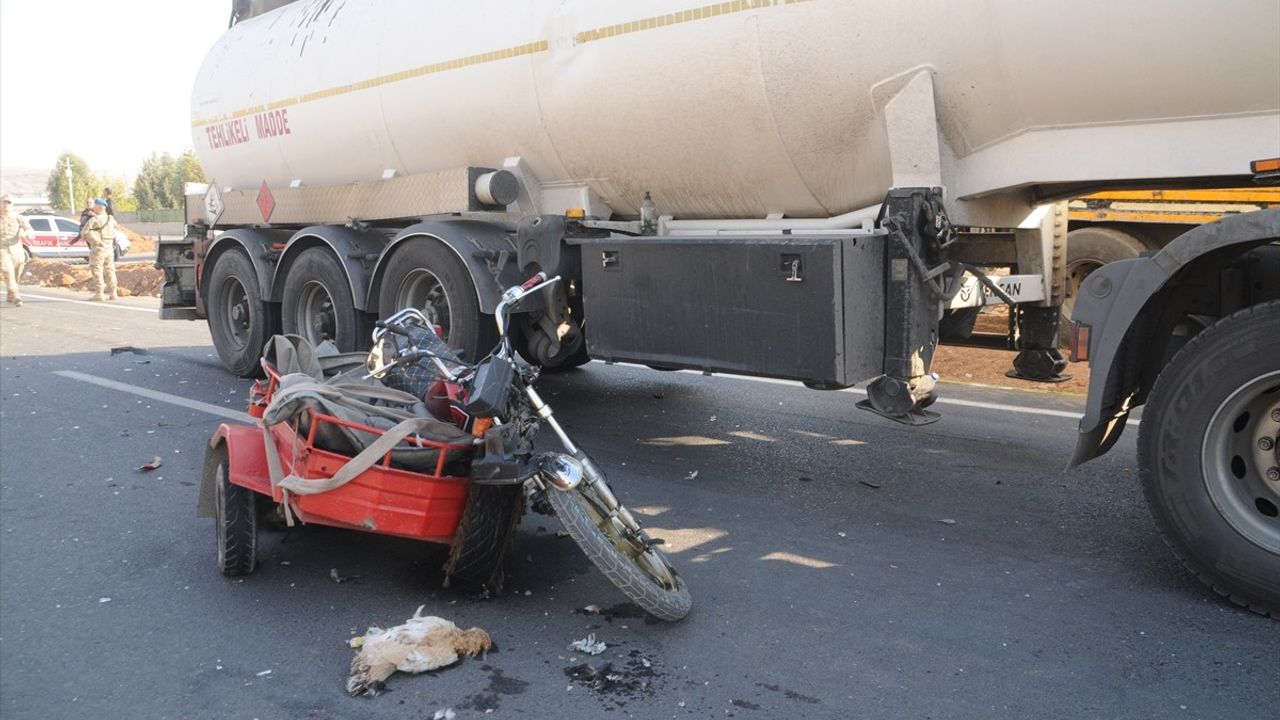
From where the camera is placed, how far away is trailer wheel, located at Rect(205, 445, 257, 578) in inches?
176

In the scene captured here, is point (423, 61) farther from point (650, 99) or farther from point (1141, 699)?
point (1141, 699)

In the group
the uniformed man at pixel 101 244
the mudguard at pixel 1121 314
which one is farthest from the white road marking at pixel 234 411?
the uniformed man at pixel 101 244

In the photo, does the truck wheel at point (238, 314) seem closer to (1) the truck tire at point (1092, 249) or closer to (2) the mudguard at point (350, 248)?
(2) the mudguard at point (350, 248)

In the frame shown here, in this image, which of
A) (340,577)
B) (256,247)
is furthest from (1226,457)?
(256,247)

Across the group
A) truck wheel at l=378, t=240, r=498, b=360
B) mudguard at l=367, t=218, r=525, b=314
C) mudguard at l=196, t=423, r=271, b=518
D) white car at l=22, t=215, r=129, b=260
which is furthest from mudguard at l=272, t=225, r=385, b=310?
white car at l=22, t=215, r=129, b=260

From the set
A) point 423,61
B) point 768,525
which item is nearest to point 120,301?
point 423,61

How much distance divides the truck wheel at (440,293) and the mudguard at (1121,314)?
13.1 ft

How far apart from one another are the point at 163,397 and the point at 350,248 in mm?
2100

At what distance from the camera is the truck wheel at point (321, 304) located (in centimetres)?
830

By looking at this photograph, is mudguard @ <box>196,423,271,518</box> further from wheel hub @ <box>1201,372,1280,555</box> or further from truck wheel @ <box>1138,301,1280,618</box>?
wheel hub @ <box>1201,372,1280,555</box>

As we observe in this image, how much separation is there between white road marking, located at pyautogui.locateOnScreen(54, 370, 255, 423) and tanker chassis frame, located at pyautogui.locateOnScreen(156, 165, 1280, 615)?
1022 millimetres

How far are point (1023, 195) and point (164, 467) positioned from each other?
5.28 m

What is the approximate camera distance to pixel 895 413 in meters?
5.17

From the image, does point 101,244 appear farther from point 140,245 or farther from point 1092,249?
point 140,245
